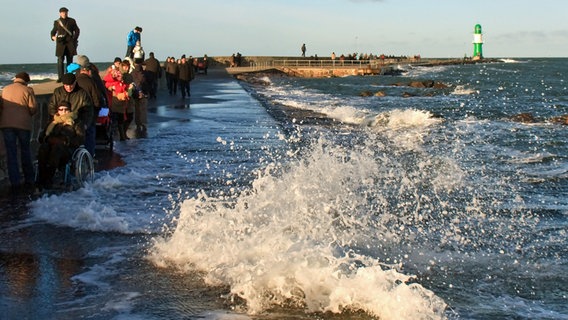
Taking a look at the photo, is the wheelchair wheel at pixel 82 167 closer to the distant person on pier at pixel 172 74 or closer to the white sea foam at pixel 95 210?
the white sea foam at pixel 95 210

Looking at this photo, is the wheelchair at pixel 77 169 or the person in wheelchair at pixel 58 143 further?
the wheelchair at pixel 77 169

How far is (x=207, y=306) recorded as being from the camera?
496cm

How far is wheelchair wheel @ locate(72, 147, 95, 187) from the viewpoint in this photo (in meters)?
9.02

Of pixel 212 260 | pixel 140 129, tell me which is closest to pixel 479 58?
pixel 140 129

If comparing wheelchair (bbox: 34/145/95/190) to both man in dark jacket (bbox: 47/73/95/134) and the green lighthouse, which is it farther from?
the green lighthouse

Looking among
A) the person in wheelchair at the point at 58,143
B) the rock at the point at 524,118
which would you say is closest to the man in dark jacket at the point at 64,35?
the person in wheelchair at the point at 58,143

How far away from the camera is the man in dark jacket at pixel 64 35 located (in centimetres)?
1538

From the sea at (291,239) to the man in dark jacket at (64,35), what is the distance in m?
3.43

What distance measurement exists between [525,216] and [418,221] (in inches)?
62.2

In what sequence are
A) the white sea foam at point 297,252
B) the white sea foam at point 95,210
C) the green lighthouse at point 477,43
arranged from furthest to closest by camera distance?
the green lighthouse at point 477,43, the white sea foam at point 95,210, the white sea foam at point 297,252

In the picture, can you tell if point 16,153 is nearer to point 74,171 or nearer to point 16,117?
point 16,117

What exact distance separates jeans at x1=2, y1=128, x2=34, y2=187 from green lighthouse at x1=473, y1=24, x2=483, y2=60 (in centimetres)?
14005

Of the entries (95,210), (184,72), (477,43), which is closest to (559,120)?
(184,72)

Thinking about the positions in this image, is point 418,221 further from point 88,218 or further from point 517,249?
point 88,218
